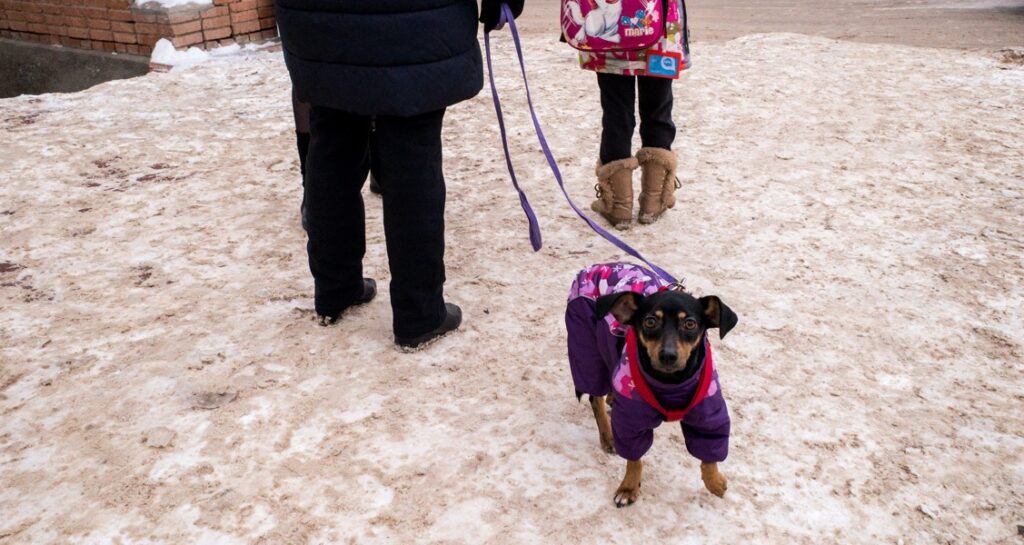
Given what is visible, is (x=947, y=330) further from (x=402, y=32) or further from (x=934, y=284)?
(x=402, y=32)

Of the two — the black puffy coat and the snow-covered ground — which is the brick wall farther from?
the black puffy coat

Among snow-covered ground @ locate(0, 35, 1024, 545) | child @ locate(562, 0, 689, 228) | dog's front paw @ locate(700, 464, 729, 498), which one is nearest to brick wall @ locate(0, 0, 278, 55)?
snow-covered ground @ locate(0, 35, 1024, 545)

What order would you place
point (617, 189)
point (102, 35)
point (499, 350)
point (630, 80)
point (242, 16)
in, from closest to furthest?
point (499, 350)
point (630, 80)
point (617, 189)
point (102, 35)
point (242, 16)

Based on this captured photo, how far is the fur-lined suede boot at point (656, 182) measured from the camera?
4.22m

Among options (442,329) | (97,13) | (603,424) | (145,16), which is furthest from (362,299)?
(97,13)

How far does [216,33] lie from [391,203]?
5374mm

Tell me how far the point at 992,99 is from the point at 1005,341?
3519mm

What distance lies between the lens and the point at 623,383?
236 cm

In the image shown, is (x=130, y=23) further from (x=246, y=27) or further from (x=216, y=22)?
(x=246, y=27)

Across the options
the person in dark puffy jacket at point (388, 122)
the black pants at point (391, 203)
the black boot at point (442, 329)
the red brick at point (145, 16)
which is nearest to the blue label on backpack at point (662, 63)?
the person in dark puffy jacket at point (388, 122)

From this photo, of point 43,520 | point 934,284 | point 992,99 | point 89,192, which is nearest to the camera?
point 43,520

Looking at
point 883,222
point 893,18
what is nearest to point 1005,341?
point 883,222

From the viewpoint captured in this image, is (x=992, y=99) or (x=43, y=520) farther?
(x=992, y=99)

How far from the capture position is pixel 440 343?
3.35m
